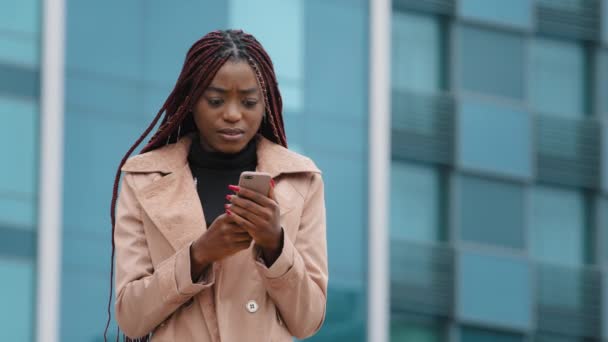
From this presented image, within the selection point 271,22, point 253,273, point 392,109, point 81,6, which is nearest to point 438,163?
point 392,109

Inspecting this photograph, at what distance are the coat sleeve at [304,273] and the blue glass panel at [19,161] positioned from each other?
1563 cm

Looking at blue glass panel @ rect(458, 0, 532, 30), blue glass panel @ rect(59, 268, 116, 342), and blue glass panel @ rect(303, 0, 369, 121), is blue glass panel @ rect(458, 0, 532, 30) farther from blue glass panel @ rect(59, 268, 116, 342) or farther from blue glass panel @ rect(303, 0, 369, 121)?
blue glass panel @ rect(59, 268, 116, 342)

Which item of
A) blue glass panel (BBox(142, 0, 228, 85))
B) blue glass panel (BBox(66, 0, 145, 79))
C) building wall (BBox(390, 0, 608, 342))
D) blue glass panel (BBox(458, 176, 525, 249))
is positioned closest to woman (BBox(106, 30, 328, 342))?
blue glass panel (BBox(142, 0, 228, 85))

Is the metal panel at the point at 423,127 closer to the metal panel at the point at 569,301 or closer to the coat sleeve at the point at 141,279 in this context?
the metal panel at the point at 569,301

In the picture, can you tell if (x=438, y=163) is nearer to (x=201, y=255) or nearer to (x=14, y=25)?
(x=14, y=25)

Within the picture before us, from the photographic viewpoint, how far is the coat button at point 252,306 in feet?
21.0

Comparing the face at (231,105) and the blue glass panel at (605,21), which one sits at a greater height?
the blue glass panel at (605,21)

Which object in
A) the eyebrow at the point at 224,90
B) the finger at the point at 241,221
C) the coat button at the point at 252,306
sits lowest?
the coat button at the point at 252,306

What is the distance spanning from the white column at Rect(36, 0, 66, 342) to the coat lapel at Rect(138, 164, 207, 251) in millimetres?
15409

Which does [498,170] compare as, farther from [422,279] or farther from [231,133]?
[231,133]

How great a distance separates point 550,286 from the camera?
26.2 meters

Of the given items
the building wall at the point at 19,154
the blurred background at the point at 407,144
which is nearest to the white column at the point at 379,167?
the blurred background at the point at 407,144

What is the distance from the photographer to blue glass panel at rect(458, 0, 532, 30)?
25953 mm

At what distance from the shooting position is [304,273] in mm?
6359
